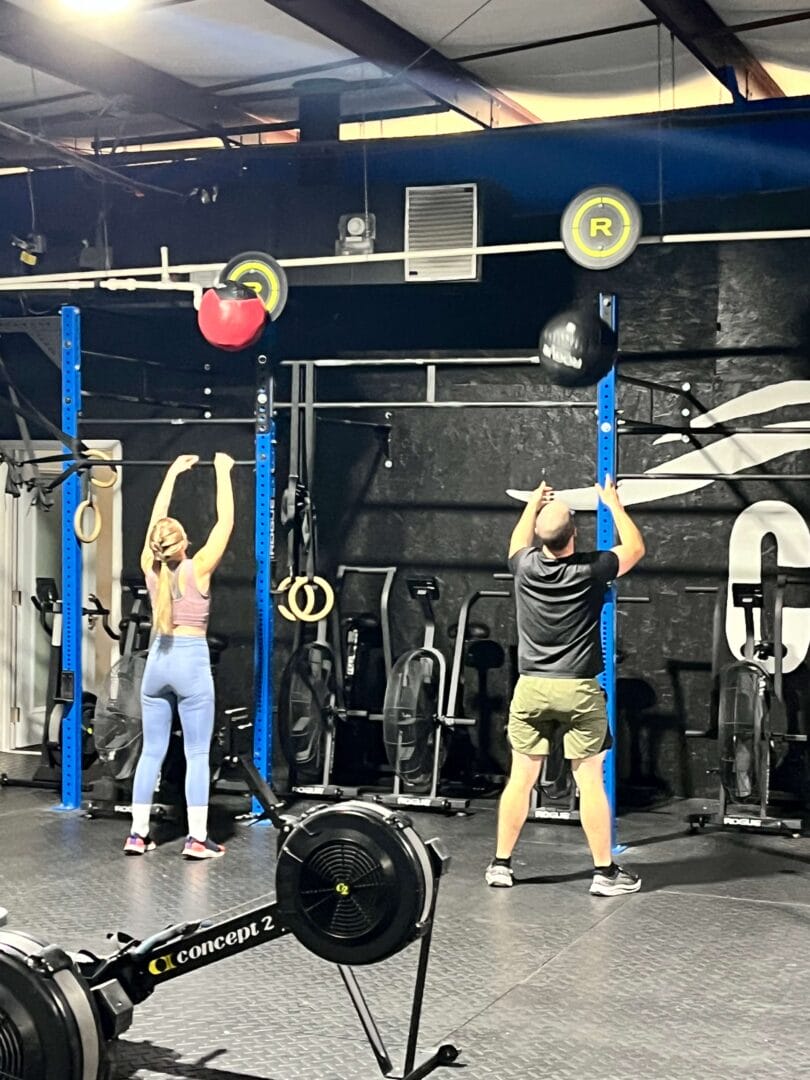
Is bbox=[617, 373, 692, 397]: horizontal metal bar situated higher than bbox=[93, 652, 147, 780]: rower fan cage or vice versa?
bbox=[617, 373, 692, 397]: horizontal metal bar

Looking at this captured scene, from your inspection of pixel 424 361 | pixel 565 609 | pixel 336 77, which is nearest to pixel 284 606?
pixel 424 361

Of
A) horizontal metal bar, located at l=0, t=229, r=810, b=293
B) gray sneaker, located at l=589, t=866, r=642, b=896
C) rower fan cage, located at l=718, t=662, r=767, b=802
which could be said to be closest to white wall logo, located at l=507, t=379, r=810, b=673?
rower fan cage, located at l=718, t=662, r=767, b=802

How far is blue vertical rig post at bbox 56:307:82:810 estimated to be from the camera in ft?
22.7

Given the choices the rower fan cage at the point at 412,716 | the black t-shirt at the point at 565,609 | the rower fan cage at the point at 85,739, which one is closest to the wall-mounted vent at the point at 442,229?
the rower fan cage at the point at 412,716

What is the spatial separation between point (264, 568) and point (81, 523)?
2.85 feet

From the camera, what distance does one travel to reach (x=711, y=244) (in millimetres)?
7105

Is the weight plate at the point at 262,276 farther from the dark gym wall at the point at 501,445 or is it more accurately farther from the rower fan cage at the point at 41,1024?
the rower fan cage at the point at 41,1024

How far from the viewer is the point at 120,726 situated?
22.2 feet

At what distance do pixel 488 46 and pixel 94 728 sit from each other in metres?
3.59

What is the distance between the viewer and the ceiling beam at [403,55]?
19.3 feet

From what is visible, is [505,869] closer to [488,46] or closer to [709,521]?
[709,521]

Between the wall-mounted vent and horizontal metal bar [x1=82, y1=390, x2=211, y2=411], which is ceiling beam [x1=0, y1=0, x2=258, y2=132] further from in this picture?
horizontal metal bar [x1=82, y1=390, x2=211, y2=411]

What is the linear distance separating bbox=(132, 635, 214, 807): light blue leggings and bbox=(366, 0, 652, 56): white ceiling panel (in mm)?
2731

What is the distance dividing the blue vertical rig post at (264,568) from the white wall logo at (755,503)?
1920mm
